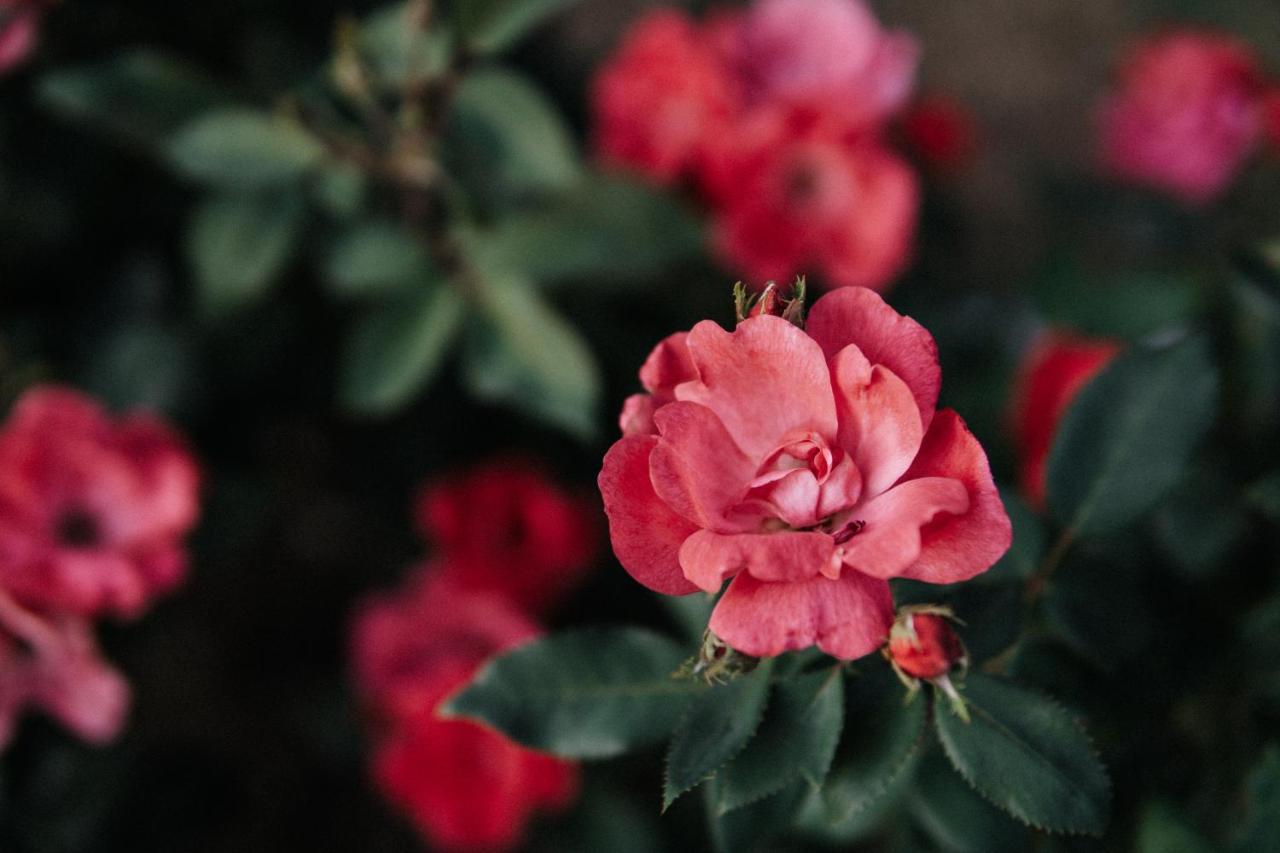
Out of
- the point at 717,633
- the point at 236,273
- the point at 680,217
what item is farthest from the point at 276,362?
the point at 717,633

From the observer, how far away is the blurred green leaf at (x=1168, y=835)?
2.57 ft

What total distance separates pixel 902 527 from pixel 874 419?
7 cm

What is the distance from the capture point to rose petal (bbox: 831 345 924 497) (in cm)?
55

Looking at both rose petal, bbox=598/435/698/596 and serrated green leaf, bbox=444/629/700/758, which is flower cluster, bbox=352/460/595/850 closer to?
serrated green leaf, bbox=444/629/700/758

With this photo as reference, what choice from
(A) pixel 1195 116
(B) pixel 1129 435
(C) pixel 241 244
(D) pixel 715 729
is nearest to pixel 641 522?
(D) pixel 715 729

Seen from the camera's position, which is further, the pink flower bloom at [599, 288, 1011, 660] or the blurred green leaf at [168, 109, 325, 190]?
the blurred green leaf at [168, 109, 325, 190]

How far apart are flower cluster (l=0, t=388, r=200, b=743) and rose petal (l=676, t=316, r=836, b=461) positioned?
70 centimetres

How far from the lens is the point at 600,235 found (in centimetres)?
123

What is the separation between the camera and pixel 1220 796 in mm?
900

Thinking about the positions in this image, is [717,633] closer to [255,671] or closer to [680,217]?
[680,217]

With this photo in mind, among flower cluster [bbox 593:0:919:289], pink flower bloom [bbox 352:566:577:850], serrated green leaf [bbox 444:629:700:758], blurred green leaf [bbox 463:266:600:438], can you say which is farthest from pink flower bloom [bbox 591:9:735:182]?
serrated green leaf [bbox 444:629:700:758]

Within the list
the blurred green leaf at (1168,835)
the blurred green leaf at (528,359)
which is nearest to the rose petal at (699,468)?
the blurred green leaf at (1168,835)

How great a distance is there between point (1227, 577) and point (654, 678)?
1.92 feet

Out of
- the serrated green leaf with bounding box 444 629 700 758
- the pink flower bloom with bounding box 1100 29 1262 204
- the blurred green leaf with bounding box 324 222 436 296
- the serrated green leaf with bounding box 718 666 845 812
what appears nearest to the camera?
the serrated green leaf with bounding box 718 666 845 812
